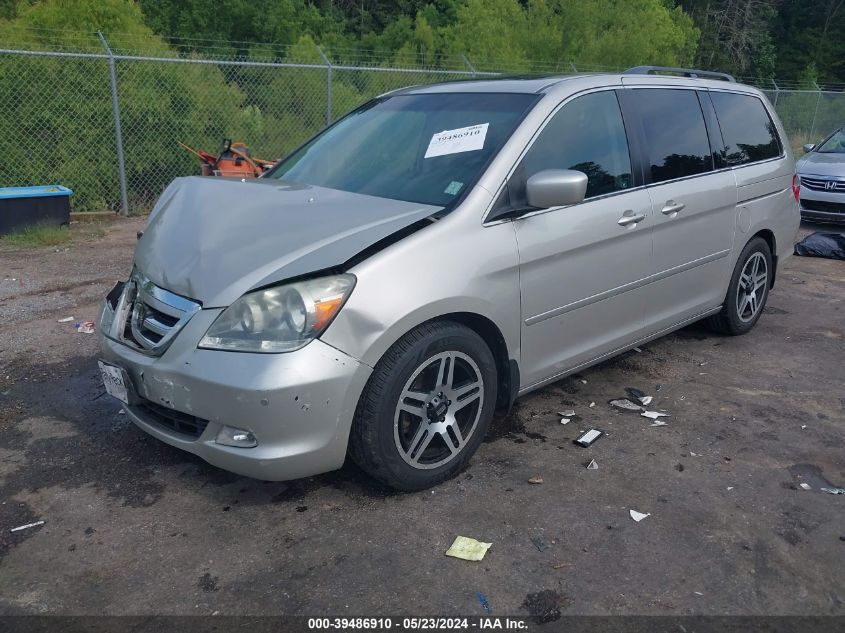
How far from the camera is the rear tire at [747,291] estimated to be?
528 centimetres

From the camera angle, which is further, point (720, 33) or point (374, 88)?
point (720, 33)

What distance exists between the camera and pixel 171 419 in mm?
3150

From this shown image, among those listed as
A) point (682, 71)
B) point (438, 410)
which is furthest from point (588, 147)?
point (682, 71)

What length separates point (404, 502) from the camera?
10.8 ft

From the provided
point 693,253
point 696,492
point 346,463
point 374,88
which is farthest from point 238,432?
point 374,88

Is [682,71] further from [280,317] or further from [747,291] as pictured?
[280,317]

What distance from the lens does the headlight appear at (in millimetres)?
2871

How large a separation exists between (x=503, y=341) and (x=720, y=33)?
43418 millimetres

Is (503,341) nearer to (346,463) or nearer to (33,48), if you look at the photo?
(346,463)

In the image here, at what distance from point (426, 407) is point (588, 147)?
171 centimetres

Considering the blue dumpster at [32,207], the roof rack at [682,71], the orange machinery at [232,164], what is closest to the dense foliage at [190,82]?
the blue dumpster at [32,207]

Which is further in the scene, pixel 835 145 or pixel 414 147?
pixel 835 145

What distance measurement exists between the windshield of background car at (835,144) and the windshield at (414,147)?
9073mm

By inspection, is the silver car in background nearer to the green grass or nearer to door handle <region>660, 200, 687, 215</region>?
door handle <region>660, 200, 687, 215</region>
